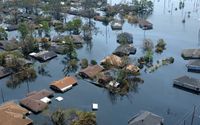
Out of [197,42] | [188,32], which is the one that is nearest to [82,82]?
[197,42]

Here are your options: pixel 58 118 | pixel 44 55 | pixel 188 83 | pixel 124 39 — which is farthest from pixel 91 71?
pixel 124 39

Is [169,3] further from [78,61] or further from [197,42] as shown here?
[78,61]

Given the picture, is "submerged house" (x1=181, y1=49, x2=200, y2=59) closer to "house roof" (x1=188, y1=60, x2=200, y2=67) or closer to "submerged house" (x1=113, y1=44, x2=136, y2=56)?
"house roof" (x1=188, y1=60, x2=200, y2=67)

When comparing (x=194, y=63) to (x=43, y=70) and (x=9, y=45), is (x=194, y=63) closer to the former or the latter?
(x=43, y=70)

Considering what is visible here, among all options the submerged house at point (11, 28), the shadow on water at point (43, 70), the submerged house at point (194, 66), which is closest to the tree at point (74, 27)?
the submerged house at point (11, 28)

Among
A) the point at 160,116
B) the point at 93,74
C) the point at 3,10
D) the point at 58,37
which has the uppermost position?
the point at 3,10

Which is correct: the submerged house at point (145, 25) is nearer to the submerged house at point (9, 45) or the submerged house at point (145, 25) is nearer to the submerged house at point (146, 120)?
the submerged house at point (9, 45)
